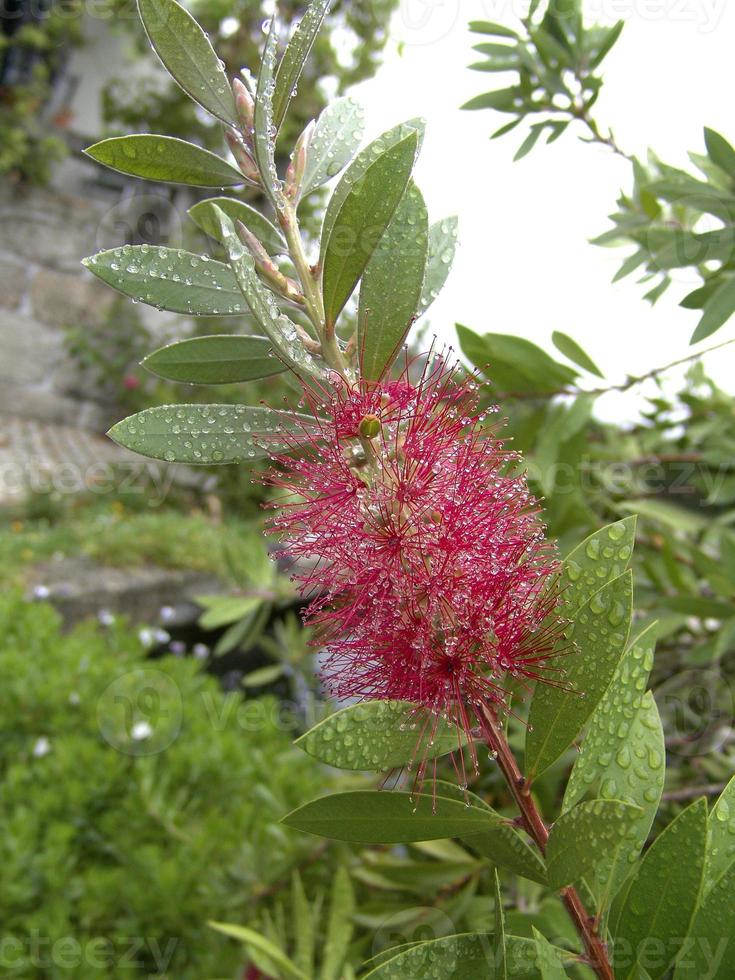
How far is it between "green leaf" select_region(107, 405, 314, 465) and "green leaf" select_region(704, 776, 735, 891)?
28 centimetres

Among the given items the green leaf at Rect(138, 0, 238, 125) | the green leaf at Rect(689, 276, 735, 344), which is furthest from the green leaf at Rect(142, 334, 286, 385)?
the green leaf at Rect(689, 276, 735, 344)

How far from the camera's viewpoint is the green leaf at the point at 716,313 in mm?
629

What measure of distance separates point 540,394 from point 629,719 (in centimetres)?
58

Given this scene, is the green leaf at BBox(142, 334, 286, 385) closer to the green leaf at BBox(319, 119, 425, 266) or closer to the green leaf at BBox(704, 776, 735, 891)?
the green leaf at BBox(319, 119, 425, 266)

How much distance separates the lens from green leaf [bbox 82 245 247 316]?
386 millimetres

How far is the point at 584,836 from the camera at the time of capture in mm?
338

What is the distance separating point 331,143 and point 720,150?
0.37 meters

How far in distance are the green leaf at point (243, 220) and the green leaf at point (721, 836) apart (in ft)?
1.22

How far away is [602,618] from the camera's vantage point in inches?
14.4

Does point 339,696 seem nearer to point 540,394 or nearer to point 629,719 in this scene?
point 629,719

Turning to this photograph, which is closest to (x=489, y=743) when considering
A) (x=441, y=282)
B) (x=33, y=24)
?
(x=441, y=282)

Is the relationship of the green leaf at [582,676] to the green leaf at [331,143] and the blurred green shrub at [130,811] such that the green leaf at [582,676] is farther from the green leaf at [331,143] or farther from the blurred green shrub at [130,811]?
the blurred green shrub at [130,811]

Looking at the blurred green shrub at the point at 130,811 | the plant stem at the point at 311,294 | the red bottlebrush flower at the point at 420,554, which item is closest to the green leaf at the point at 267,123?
the plant stem at the point at 311,294

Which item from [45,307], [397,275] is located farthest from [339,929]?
[45,307]
